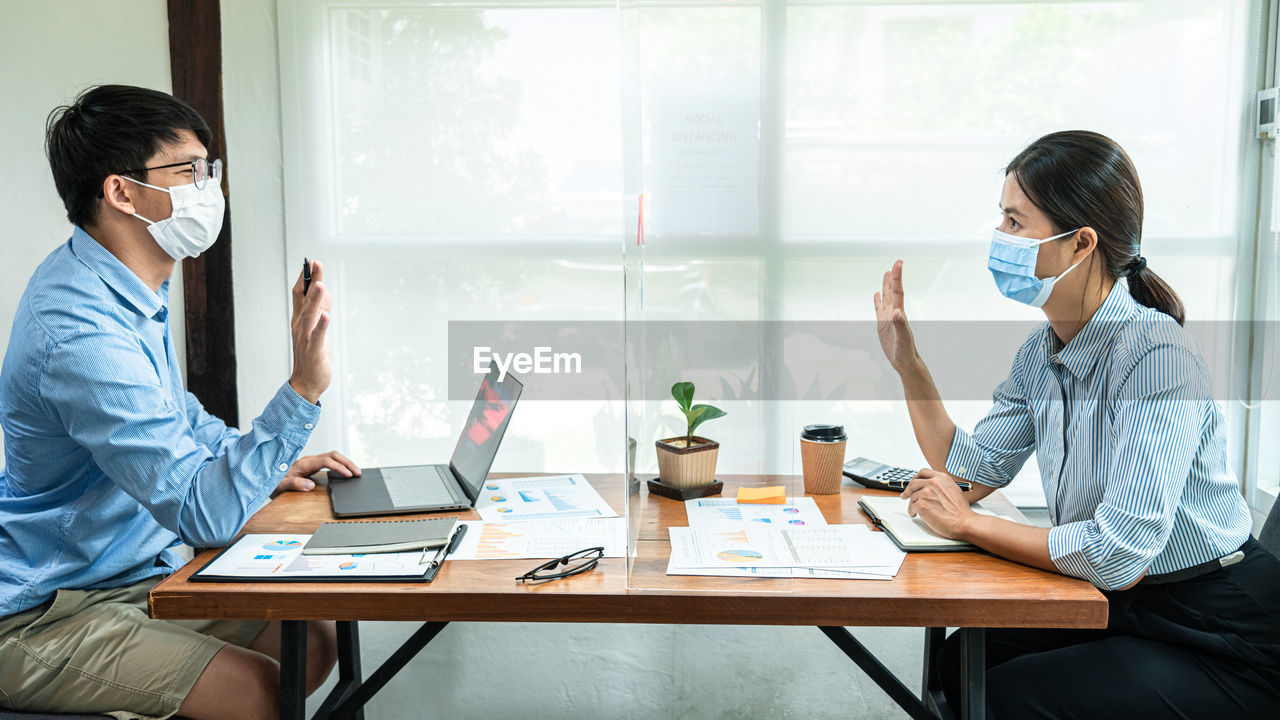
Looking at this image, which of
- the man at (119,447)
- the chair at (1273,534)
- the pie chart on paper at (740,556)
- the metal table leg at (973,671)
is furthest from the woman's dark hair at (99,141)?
the chair at (1273,534)

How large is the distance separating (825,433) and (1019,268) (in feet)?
1.43

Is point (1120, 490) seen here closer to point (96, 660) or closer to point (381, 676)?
point (381, 676)

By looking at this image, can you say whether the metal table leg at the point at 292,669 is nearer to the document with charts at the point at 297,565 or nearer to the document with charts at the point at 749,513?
the document with charts at the point at 297,565

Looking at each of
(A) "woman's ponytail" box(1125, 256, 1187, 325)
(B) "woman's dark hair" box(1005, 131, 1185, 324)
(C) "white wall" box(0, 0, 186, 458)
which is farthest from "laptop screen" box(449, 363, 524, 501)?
(C) "white wall" box(0, 0, 186, 458)

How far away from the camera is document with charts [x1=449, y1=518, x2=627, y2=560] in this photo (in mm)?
1413

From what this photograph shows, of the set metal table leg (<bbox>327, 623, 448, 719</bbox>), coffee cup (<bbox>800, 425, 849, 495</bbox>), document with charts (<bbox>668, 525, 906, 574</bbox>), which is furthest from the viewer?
coffee cup (<bbox>800, 425, 849, 495</bbox>)

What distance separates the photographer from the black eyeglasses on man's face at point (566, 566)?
1.30 m

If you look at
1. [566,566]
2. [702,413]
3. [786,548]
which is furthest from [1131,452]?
[566,566]

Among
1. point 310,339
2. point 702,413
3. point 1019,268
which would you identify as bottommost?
point 702,413

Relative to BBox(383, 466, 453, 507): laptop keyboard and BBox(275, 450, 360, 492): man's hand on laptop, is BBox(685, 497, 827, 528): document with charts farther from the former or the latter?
BBox(275, 450, 360, 492): man's hand on laptop

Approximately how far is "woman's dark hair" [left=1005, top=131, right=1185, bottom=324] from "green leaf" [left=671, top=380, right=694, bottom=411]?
0.64 meters

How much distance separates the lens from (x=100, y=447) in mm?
1368

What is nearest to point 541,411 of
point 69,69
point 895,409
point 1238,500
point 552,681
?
point 552,681

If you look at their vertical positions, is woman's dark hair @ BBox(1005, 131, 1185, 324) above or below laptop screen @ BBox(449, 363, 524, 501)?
above
